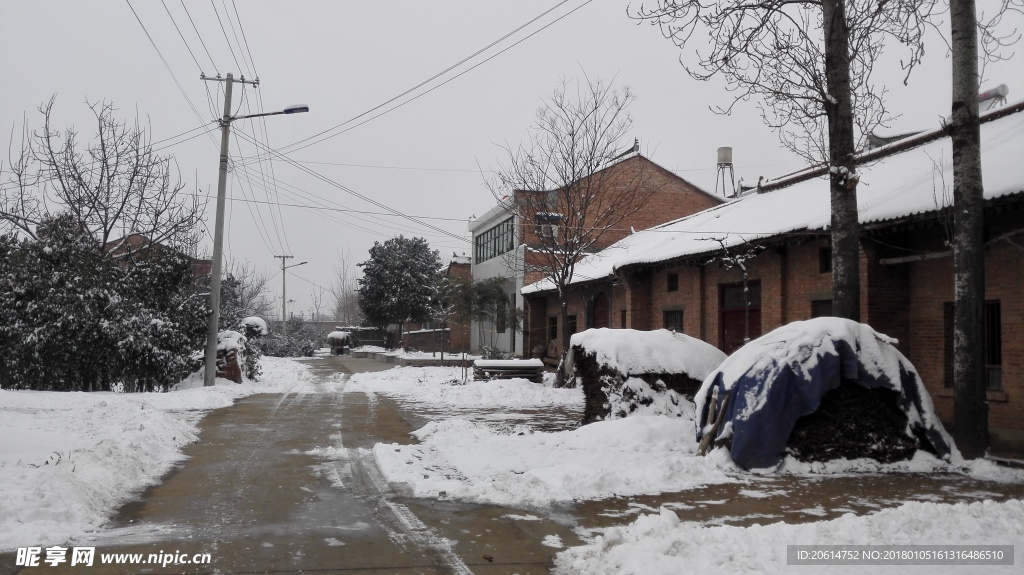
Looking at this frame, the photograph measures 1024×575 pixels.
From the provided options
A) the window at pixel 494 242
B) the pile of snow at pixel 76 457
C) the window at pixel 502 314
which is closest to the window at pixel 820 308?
the pile of snow at pixel 76 457

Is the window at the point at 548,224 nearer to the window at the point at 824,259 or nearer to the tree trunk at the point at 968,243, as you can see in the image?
the window at the point at 824,259

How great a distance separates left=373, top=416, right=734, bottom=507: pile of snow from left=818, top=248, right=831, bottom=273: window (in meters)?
5.38

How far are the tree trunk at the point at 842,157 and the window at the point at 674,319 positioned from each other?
32.6ft

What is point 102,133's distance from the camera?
70.5 ft

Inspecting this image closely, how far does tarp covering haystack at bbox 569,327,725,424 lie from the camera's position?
12.3 m

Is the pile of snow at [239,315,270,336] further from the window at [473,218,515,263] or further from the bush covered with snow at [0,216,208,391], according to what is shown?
the window at [473,218,515,263]

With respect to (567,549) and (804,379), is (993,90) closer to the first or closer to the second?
(804,379)

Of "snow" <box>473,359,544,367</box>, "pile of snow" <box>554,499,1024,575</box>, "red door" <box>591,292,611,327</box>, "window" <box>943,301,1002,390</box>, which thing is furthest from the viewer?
"red door" <box>591,292,611,327</box>

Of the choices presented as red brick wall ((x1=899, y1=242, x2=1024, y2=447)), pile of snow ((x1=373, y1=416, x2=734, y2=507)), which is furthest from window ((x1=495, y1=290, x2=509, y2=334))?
red brick wall ((x1=899, y1=242, x2=1024, y2=447))

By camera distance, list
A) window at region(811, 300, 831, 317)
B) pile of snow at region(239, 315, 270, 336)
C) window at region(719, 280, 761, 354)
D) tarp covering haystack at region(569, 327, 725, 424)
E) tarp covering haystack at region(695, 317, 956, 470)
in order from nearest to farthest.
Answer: tarp covering haystack at region(695, 317, 956, 470) → tarp covering haystack at region(569, 327, 725, 424) → window at region(811, 300, 831, 317) → window at region(719, 280, 761, 354) → pile of snow at region(239, 315, 270, 336)

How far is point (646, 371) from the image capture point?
12.3 m

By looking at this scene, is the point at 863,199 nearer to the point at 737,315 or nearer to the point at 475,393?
the point at 737,315

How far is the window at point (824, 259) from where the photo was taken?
14.3 m


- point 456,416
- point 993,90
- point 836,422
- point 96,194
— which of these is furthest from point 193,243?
point 993,90
